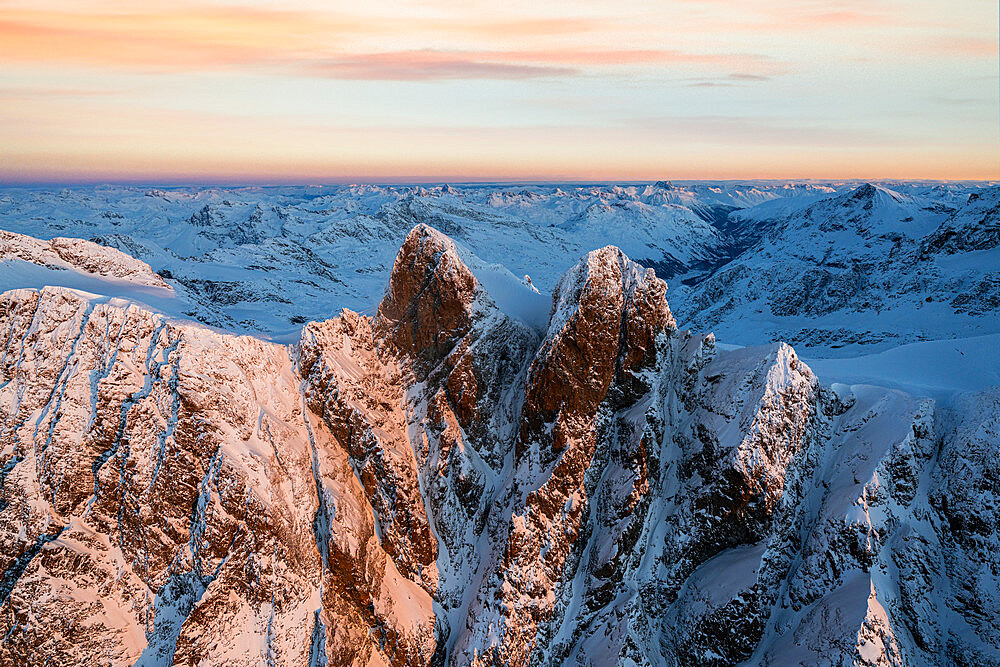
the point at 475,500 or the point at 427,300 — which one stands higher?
the point at 427,300

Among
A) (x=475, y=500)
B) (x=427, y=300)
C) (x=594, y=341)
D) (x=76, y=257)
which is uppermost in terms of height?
(x=76, y=257)

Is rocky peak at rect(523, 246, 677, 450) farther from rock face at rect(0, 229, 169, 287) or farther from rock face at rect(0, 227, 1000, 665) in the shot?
rock face at rect(0, 229, 169, 287)

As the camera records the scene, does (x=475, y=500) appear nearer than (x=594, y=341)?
No

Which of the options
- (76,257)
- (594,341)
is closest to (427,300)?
(594,341)

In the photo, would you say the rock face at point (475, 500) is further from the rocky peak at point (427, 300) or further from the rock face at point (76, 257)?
the rock face at point (76, 257)

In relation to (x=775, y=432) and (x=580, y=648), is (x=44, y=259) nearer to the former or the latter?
(x=580, y=648)

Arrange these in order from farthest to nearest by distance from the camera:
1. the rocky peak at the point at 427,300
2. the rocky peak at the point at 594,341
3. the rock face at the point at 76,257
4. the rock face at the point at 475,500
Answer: the rocky peak at the point at 427,300 < the rock face at the point at 76,257 < the rocky peak at the point at 594,341 < the rock face at the point at 475,500

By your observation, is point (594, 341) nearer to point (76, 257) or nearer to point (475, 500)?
point (475, 500)

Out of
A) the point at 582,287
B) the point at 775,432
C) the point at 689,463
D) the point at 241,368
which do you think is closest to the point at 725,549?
the point at 689,463

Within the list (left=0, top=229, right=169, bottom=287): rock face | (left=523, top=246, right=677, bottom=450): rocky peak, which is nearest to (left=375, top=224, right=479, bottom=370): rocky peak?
(left=523, top=246, right=677, bottom=450): rocky peak

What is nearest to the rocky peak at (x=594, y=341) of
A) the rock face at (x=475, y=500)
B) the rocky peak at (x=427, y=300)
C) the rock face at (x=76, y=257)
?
the rock face at (x=475, y=500)
